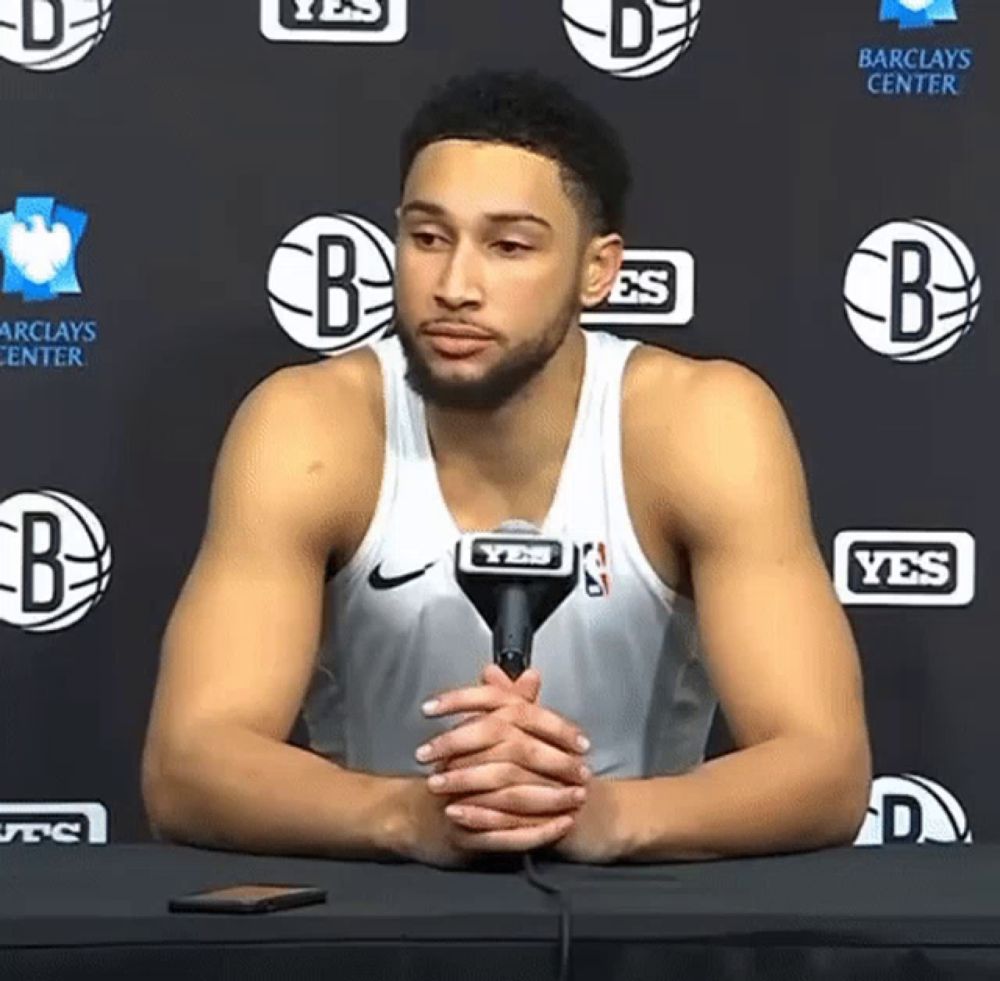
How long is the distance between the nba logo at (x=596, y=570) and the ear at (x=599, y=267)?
19 centimetres

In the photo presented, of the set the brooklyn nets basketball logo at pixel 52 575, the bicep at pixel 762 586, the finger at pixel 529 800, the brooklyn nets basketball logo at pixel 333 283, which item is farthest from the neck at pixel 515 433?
the finger at pixel 529 800

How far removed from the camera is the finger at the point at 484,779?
1408mm

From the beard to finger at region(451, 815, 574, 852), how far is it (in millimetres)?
490

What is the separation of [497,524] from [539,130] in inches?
12.2

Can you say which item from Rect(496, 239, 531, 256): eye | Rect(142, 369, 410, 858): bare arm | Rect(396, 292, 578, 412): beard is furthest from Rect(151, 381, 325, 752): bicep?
Rect(496, 239, 531, 256): eye

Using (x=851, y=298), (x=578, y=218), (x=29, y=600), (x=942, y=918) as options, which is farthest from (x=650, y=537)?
(x=942, y=918)

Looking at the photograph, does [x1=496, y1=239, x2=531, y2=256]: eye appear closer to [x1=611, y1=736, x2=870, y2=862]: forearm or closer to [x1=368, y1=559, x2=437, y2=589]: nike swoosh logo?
[x1=368, y1=559, x2=437, y2=589]: nike swoosh logo

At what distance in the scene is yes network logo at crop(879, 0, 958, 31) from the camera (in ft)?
7.23

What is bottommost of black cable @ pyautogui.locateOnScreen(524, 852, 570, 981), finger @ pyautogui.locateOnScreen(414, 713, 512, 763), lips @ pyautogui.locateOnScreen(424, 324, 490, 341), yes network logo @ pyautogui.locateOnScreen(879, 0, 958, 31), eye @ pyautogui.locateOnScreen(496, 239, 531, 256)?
black cable @ pyautogui.locateOnScreen(524, 852, 570, 981)

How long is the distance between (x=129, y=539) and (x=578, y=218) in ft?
1.94

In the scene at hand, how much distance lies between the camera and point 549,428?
1934 millimetres

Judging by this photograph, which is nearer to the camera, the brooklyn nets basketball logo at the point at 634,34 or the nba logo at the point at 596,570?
the nba logo at the point at 596,570

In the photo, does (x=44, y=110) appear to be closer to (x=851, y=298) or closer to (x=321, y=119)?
(x=321, y=119)

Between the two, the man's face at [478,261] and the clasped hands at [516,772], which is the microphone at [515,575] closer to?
the clasped hands at [516,772]
